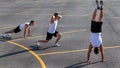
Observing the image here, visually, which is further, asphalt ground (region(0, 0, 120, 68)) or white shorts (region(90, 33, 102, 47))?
asphalt ground (region(0, 0, 120, 68))

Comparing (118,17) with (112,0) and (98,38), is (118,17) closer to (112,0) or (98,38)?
(98,38)

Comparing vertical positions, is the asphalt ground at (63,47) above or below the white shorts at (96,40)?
below

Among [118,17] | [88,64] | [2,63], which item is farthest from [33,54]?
[118,17]

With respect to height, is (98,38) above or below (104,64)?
above

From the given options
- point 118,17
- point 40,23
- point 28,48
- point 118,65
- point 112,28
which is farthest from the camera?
point 118,17

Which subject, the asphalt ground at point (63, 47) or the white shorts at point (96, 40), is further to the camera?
the asphalt ground at point (63, 47)

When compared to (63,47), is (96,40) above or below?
above

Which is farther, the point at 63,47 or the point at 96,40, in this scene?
the point at 63,47

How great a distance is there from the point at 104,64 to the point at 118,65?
2.12 ft

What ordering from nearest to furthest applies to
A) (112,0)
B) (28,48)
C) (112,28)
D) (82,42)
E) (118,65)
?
1. (118,65)
2. (28,48)
3. (82,42)
4. (112,28)
5. (112,0)

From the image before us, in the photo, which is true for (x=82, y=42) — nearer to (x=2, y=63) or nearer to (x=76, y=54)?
(x=76, y=54)

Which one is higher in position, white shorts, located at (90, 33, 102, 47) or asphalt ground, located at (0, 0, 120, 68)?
white shorts, located at (90, 33, 102, 47)

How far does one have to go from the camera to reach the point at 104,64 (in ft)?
48.9

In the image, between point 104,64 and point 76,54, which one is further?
point 76,54
